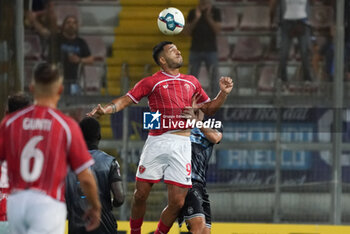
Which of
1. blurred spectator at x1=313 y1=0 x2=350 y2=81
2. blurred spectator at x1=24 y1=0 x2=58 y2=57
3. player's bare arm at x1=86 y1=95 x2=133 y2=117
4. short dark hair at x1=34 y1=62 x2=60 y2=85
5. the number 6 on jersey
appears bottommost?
the number 6 on jersey

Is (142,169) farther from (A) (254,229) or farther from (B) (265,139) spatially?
(B) (265,139)

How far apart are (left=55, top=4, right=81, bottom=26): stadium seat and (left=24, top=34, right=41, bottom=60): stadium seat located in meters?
0.73

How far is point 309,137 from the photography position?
9.98 meters

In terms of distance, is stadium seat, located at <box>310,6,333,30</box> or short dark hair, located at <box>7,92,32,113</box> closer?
A: short dark hair, located at <box>7,92,32,113</box>

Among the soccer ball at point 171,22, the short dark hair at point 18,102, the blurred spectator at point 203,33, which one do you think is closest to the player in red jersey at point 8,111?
the short dark hair at point 18,102

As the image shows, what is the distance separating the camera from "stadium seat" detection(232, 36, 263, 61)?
39.2 feet

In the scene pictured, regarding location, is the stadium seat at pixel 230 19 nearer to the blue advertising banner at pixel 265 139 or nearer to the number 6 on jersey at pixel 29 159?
the blue advertising banner at pixel 265 139

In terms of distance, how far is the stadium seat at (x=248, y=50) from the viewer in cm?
1195

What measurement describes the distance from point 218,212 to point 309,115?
1858 mm

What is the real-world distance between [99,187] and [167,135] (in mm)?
1550

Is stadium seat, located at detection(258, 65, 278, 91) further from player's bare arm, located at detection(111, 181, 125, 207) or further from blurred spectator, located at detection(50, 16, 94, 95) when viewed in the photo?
player's bare arm, located at detection(111, 181, 125, 207)

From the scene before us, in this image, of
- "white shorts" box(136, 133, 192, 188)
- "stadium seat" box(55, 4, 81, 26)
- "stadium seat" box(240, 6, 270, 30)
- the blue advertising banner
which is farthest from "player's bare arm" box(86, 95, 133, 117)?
"stadium seat" box(55, 4, 81, 26)

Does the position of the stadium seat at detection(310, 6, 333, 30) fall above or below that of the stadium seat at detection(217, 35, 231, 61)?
above

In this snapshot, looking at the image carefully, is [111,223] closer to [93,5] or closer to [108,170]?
[108,170]
